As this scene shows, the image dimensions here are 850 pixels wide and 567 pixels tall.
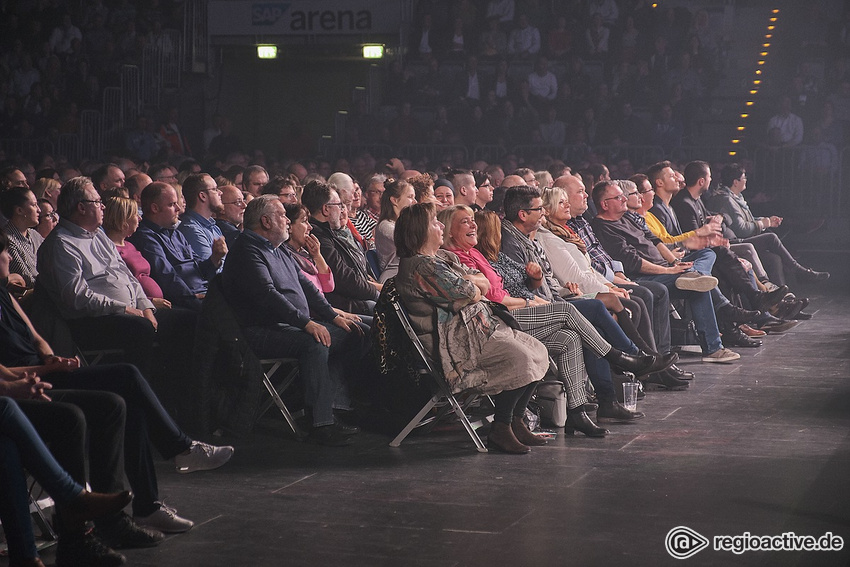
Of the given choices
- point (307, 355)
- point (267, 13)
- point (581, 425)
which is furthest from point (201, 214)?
point (267, 13)

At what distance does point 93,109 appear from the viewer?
17531 mm

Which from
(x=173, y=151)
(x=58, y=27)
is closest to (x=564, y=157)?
(x=173, y=151)

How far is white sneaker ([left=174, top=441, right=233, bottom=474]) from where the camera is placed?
5.14 metres

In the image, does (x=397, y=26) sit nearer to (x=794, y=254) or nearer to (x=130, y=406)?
(x=794, y=254)

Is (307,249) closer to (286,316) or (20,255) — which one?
(286,316)

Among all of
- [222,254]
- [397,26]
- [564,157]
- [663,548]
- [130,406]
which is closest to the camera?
[663,548]

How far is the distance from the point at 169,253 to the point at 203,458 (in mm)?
1857

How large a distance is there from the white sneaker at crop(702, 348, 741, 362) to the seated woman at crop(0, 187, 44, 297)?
180 inches

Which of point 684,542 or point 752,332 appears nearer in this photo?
point 684,542

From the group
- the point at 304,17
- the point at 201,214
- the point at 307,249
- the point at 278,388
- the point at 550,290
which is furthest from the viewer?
the point at 304,17

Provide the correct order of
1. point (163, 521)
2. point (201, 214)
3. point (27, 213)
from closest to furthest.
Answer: point (163, 521)
point (27, 213)
point (201, 214)

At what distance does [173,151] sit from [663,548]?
12664mm

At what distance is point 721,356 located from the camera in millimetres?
8438

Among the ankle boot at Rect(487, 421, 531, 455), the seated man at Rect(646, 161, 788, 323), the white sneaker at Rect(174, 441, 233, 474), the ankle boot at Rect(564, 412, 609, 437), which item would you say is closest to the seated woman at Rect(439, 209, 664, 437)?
the ankle boot at Rect(564, 412, 609, 437)
